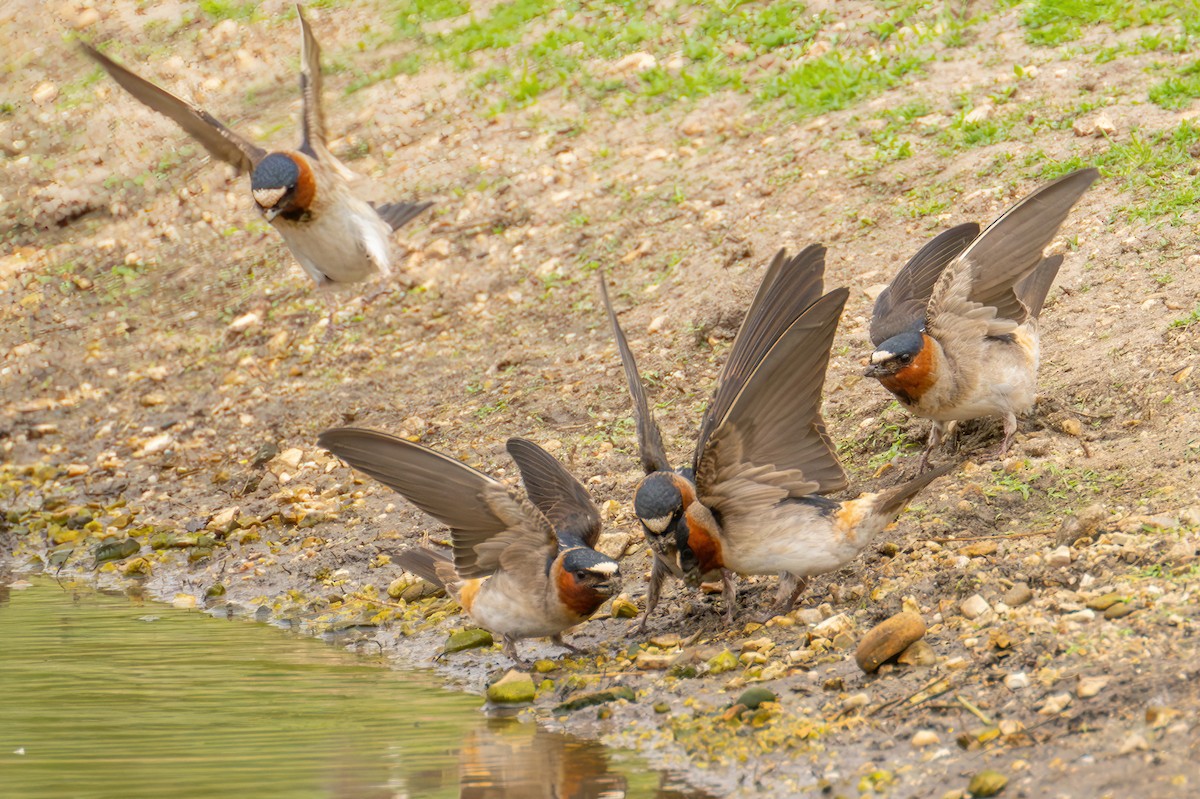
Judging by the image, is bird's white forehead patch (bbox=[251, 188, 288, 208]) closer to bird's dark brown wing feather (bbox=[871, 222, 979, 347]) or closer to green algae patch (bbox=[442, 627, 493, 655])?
green algae patch (bbox=[442, 627, 493, 655])

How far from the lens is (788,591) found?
22.6ft

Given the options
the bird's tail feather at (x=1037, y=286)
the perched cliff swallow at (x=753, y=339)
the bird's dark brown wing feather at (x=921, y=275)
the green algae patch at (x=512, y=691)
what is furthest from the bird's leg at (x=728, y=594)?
the bird's tail feather at (x=1037, y=286)

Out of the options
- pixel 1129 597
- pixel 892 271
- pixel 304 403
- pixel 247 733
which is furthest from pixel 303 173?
pixel 1129 597

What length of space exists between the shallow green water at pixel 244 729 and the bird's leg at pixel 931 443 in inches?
110

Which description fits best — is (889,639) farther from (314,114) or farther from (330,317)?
(330,317)

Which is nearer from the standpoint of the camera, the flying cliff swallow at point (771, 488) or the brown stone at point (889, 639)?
the brown stone at point (889, 639)

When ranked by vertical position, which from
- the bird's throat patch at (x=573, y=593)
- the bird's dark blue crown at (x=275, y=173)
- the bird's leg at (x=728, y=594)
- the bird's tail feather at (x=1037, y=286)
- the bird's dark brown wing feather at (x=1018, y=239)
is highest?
the bird's dark blue crown at (x=275, y=173)

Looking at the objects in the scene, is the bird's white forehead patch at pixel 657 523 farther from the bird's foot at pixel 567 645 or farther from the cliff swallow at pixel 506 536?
the bird's foot at pixel 567 645

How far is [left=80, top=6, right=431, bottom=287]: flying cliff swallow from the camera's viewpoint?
9.31m

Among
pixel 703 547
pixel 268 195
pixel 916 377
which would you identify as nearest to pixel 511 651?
pixel 703 547

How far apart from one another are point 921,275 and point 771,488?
224cm

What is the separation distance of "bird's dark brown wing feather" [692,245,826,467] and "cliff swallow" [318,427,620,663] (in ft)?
3.43

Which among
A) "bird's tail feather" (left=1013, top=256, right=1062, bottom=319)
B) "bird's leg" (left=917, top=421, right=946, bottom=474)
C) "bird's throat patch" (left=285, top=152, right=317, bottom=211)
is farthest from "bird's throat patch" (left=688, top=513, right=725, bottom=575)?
"bird's throat patch" (left=285, top=152, right=317, bottom=211)

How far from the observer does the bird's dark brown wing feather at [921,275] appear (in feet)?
26.9
